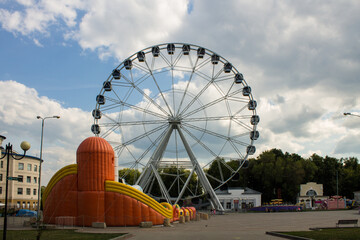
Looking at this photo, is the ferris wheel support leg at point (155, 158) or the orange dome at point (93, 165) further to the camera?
the ferris wheel support leg at point (155, 158)

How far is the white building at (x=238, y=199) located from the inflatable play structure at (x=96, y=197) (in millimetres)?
49372

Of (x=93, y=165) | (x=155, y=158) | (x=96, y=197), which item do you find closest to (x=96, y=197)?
(x=96, y=197)

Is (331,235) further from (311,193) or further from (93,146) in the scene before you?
(311,193)

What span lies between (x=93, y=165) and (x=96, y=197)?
2.53 m

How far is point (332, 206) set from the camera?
244 ft

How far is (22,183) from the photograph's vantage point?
73.1 meters

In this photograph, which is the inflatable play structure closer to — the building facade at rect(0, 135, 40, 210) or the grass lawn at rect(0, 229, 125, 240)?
the grass lawn at rect(0, 229, 125, 240)

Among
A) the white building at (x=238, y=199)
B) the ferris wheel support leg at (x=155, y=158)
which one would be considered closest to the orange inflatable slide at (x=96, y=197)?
the ferris wheel support leg at (x=155, y=158)

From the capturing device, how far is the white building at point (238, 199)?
78.0 metres

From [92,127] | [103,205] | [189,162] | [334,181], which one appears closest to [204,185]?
[189,162]

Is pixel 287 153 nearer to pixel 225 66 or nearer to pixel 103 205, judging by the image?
pixel 225 66

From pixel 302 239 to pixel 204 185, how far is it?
31760 millimetres

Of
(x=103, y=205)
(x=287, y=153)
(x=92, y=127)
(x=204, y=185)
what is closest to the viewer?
(x=103, y=205)

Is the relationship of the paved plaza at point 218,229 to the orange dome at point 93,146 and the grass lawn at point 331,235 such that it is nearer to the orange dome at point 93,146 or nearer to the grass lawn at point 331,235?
the grass lawn at point 331,235
